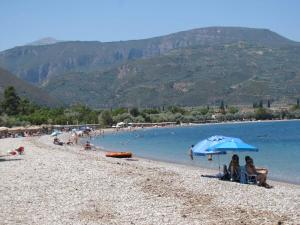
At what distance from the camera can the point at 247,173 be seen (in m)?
21.0

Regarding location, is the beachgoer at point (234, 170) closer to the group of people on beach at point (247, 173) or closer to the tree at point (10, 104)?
the group of people on beach at point (247, 173)

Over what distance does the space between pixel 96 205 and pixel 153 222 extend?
2754 millimetres

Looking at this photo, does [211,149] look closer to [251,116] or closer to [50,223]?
[50,223]

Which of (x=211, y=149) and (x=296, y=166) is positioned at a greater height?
(x=211, y=149)

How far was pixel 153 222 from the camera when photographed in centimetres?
1262

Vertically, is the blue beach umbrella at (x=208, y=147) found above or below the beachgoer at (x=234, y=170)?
above

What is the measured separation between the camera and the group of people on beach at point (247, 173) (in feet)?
67.2

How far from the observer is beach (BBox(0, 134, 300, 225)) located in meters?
13.1

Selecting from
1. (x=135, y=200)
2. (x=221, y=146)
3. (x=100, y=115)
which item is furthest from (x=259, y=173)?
(x=100, y=115)

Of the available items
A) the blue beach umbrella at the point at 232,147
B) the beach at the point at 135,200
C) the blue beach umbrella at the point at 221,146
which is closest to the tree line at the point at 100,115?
the blue beach umbrella at the point at 221,146

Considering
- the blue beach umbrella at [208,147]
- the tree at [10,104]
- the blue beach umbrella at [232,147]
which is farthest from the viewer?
the tree at [10,104]

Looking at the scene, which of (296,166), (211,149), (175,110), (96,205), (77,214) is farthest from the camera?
(175,110)

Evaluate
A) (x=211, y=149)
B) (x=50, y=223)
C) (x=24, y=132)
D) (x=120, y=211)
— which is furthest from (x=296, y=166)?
(x=24, y=132)

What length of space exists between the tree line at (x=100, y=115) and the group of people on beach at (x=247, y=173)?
272 ft
